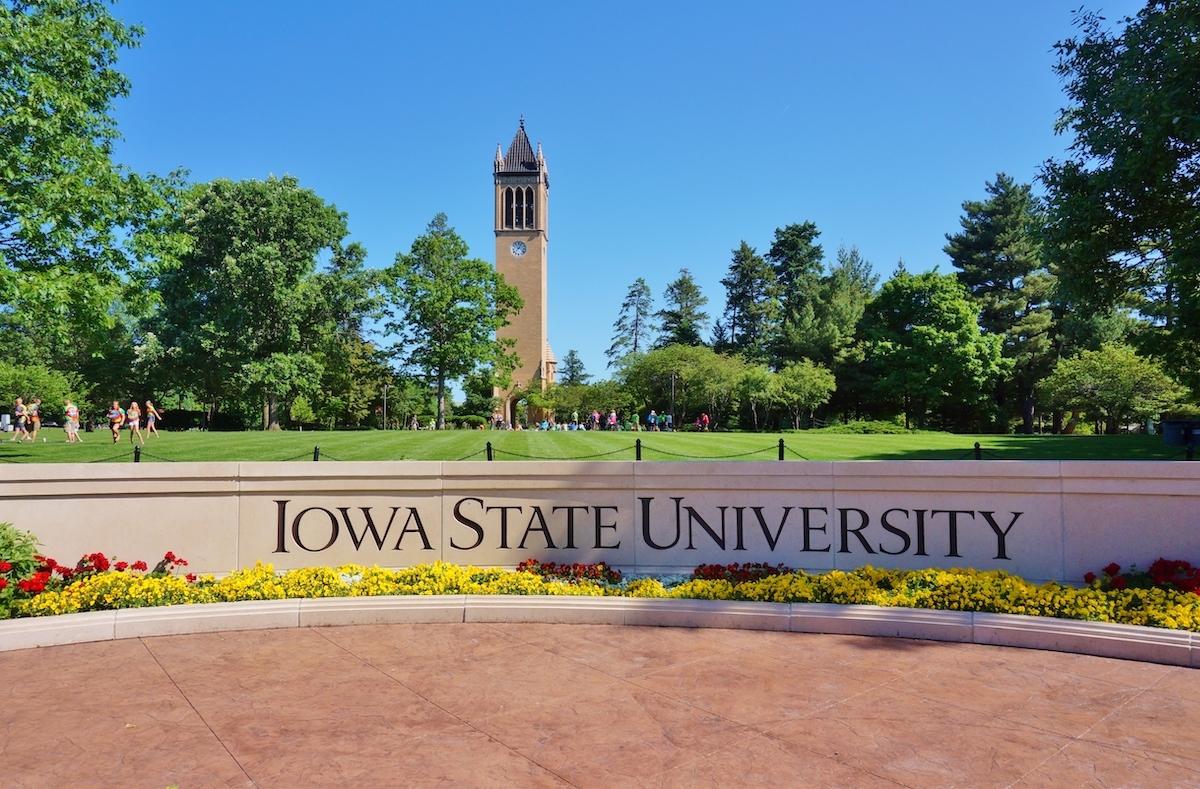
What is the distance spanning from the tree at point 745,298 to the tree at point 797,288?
1.46m

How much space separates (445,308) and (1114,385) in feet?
126

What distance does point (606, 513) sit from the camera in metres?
8.96

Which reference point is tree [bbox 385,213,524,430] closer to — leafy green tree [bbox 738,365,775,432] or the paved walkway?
leafy green tree [bbox 738,365,775,432]

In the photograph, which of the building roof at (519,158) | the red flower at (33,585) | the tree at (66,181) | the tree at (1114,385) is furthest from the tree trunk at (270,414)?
the building roof at (519,158)

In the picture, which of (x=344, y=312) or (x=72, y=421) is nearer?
(x=72, y=421)

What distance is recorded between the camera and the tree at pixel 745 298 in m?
74.1

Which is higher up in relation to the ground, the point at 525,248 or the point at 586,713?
the point at 525,248

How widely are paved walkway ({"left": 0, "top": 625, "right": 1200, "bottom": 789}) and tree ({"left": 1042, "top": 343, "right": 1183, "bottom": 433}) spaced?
38892mm

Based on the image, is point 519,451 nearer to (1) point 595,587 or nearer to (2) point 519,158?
(1) point 595,587

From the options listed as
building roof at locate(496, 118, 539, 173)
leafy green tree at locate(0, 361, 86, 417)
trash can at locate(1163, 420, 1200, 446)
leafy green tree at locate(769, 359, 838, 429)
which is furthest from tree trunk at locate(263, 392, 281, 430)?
building roof at locate(496, 118, 539, 173)

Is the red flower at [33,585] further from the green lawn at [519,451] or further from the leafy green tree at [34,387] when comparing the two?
the leafy green tree at [34,387]

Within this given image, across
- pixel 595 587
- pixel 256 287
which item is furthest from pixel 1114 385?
pixel 256 287

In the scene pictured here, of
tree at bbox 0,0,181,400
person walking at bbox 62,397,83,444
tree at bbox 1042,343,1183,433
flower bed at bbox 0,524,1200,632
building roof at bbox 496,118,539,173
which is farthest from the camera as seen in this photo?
building roof at bbox 496,118,539,173

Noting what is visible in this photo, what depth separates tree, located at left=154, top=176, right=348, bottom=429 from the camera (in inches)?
1545
